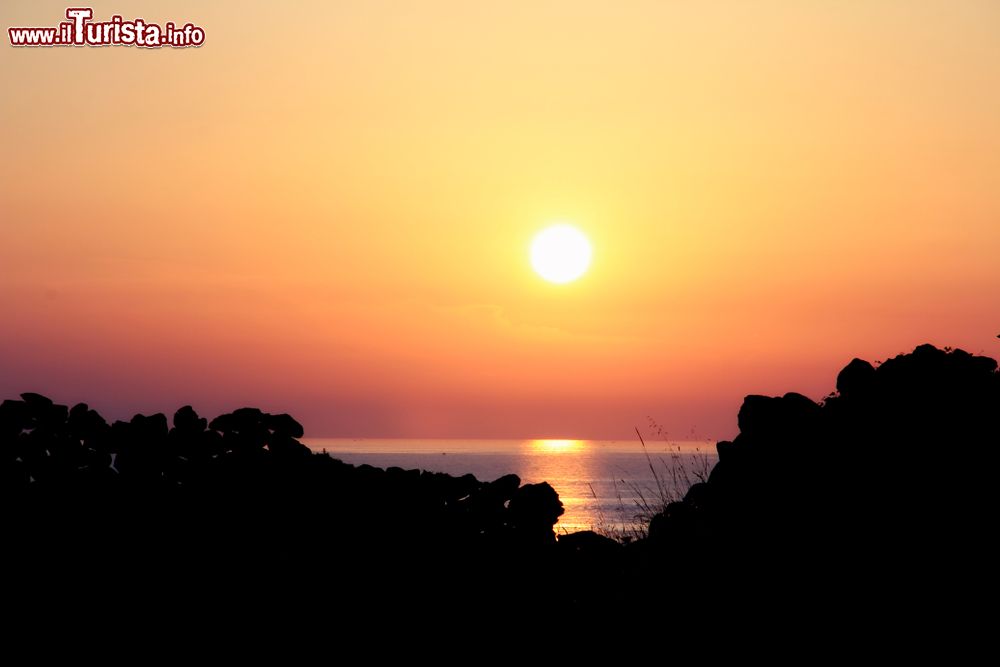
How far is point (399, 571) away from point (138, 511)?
2887 mm

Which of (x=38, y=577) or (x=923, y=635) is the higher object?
(x=38, y=577)

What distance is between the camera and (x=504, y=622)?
11.2 metres

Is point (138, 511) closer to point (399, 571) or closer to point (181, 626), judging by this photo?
point (181, 626)

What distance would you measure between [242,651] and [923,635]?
21.5ft

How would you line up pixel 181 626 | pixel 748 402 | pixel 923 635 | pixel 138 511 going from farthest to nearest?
pixel 748 402 < pixel 138 511 < pixel 181 626 < pixel 923 635

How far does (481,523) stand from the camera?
39.5 ft

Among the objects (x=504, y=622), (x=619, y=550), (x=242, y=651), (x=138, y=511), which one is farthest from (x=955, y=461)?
(x=138, y=511)

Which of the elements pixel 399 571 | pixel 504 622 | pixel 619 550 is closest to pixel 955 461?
pixel 619 550

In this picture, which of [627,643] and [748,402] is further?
[748,402]

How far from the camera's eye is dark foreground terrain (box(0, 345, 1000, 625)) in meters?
10.6

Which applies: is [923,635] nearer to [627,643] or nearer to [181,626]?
[627,643]

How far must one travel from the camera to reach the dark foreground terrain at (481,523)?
10.6 meters

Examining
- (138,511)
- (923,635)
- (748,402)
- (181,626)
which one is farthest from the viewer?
(748,402)

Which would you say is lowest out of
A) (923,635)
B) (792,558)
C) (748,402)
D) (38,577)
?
(923,635)
